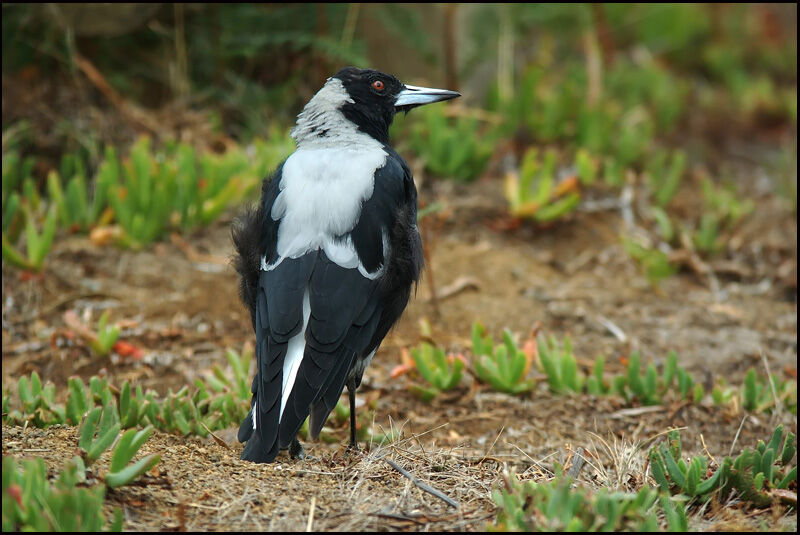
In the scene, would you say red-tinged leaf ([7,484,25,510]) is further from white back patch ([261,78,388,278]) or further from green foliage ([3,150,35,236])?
green foliage ([3,150,35,236])

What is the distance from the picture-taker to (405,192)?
3.40 meters

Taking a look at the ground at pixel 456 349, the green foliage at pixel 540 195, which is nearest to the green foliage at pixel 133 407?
the ground at pixel 456 349

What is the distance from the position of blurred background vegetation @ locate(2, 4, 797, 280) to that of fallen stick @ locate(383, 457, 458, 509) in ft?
7.67

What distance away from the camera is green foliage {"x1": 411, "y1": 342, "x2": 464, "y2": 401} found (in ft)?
12.7

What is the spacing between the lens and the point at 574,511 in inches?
89.3

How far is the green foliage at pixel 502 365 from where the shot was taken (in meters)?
3.87

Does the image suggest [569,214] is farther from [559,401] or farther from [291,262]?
[291,262]

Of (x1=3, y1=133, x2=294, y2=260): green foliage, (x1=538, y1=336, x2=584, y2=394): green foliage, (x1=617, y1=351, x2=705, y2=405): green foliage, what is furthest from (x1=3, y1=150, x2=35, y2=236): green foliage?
(x1=617, y1=351, x2=705, y2=405): green foliage

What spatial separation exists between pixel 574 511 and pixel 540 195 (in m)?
3.17

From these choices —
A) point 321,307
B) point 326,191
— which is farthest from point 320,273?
point 326,191

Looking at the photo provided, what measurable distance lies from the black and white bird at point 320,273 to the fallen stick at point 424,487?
35 cm

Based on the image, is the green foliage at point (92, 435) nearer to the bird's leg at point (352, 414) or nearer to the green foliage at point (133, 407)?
the green foliage at point (133, 407)

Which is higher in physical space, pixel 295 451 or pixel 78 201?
pixel 78 201

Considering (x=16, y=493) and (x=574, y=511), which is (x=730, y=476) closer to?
(x=574, y=511)
